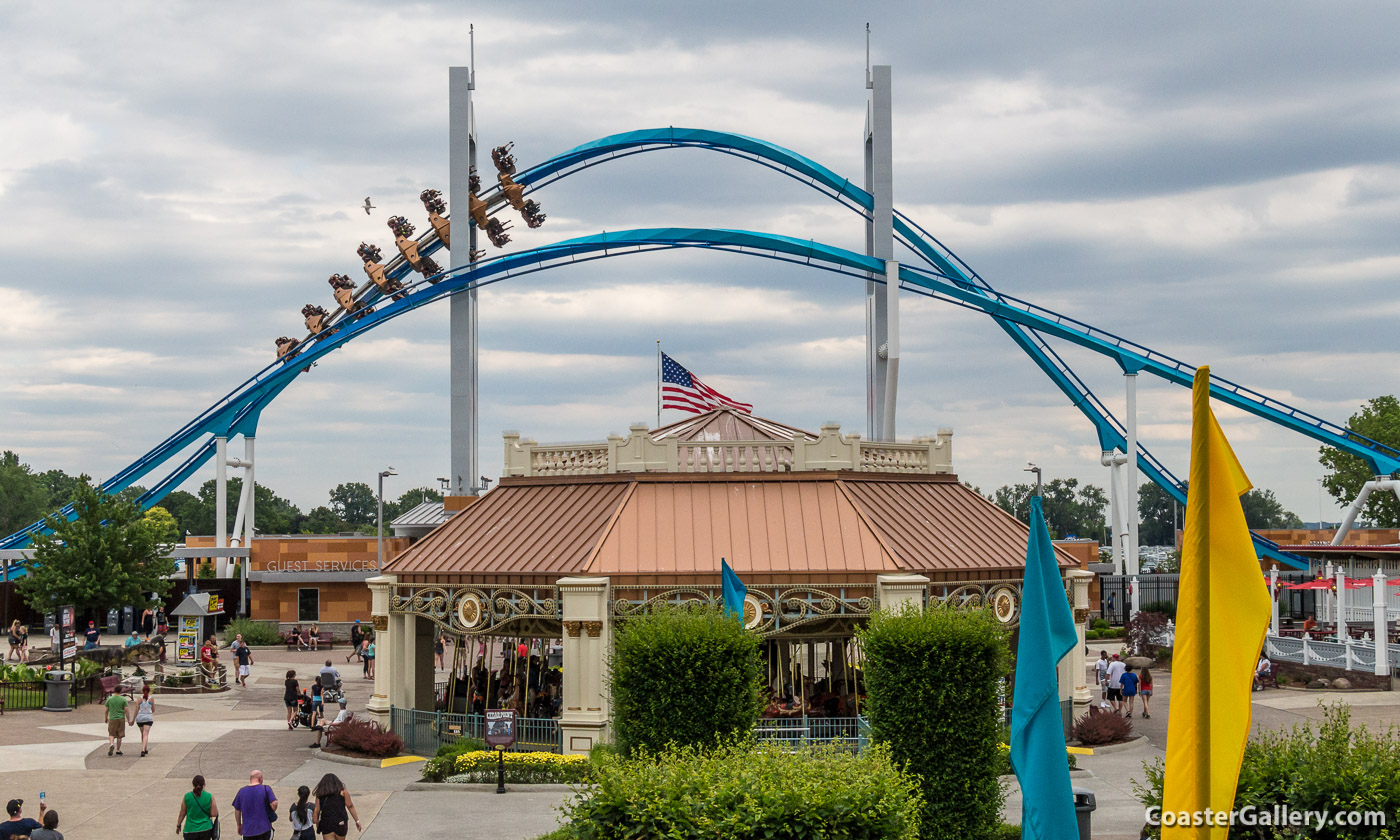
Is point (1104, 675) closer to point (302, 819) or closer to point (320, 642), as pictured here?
point (302, 819)

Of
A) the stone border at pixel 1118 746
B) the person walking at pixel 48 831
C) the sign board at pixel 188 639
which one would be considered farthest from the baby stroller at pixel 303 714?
the stone border at pixel 1118 746

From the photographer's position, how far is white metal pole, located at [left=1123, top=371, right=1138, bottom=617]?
49625 mm

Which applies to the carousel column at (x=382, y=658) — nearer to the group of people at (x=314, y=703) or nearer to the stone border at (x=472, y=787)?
the group of people at (x=314, y=703)

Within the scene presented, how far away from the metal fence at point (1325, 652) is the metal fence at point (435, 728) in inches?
764

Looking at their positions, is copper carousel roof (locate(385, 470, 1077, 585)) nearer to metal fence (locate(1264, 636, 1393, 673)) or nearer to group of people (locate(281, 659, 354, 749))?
group of people (locate(281, 659, 354, 749))

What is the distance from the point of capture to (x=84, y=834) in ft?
63.1

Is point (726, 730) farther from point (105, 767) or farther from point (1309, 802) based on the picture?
point (105, 767)

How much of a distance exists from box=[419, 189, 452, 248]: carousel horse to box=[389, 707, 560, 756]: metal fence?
2884 centimetres

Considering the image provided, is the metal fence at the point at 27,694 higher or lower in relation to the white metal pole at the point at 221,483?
lower

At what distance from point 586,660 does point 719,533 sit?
12.4ft

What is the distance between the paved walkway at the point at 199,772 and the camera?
65.0 feet

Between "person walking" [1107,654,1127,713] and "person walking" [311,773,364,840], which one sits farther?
"person walking" [1107,654,1127,713]

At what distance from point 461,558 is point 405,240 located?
29.2 meters

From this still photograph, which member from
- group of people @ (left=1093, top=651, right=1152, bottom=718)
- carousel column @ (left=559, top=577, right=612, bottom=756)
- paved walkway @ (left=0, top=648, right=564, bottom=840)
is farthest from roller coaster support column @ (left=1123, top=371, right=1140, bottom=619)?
paved walkway @ (left=0, top=648, right=564, bottom=840)
